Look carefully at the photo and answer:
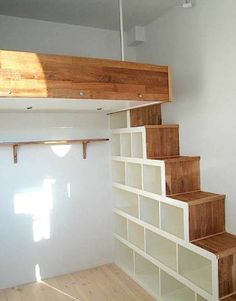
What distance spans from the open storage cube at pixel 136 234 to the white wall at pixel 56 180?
388mm

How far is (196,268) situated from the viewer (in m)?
2.46

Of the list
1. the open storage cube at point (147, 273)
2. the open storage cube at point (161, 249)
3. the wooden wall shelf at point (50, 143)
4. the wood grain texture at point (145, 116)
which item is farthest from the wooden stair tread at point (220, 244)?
the wooden wall shelf at point (50, 143)

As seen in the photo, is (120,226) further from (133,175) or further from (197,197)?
(197,197)

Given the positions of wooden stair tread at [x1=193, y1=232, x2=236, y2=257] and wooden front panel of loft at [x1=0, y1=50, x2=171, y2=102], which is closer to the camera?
wooden front panel of loft at [x1=0, y1=50, x2=171, y2=102]

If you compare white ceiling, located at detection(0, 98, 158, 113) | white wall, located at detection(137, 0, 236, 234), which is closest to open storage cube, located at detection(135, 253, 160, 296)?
white wall, located at detection(137, 0, 236, 234)

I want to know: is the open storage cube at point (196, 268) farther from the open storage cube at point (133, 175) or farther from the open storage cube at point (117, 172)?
the open storage cube at point (117, 172)

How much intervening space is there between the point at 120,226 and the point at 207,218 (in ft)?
4.58

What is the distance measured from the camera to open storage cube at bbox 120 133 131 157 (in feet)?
11.0

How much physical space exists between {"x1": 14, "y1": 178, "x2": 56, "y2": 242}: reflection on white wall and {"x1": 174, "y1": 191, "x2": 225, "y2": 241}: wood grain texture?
1.55 metres

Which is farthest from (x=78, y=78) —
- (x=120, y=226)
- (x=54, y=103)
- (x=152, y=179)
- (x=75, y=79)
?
(x=120, y=226)

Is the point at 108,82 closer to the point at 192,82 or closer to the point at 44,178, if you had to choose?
the point at 192,82

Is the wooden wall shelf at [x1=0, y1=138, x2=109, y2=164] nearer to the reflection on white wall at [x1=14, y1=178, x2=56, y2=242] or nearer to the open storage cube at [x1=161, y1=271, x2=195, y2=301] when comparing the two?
the reflection on white wall at [x1=14, y1=178, x2=56, y2=242]

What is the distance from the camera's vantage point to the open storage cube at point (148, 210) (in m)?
3.01

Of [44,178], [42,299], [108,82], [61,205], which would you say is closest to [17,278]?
[42,299]
